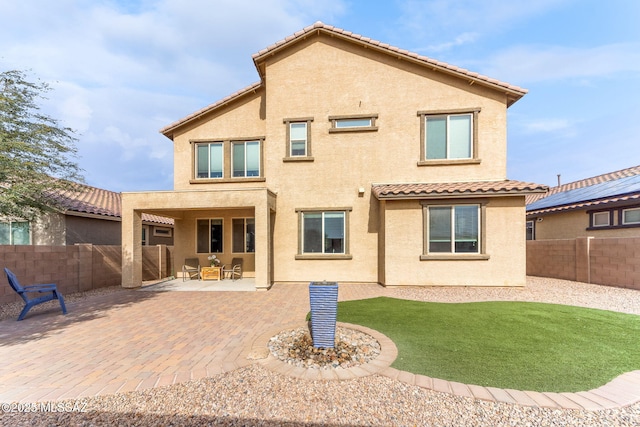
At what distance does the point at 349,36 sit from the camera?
11.4 m

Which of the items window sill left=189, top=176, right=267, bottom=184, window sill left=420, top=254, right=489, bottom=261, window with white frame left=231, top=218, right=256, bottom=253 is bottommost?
window sill left=420, top=254, right=489, bottom=261

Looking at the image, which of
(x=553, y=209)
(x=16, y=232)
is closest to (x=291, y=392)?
(x=16, y=232)

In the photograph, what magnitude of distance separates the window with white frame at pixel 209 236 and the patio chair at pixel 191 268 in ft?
1.79

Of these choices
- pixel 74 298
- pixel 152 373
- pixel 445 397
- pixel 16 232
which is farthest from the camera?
pixel 16 232

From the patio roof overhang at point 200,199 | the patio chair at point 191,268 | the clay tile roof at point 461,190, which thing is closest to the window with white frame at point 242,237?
the patio chair at point 191,268

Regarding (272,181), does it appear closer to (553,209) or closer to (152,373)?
(152,373)

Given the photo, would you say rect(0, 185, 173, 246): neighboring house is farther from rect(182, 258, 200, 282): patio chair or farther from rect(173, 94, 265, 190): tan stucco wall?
rect(182, 258, 200, 282): patio chair

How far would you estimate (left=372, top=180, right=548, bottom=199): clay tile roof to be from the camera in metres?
9.71

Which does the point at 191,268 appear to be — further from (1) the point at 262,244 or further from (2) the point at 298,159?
(2) the point at 298,159

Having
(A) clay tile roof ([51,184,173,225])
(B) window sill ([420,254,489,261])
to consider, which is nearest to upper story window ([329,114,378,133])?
(B) window sill ([420,254,489,261])

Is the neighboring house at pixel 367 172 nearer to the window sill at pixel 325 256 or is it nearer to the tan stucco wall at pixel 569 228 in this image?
the window sill at pixel 325 256

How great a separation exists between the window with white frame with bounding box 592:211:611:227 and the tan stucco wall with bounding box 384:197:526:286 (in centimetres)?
766

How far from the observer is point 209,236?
13.4 m

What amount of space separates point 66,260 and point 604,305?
18822 millimetres
